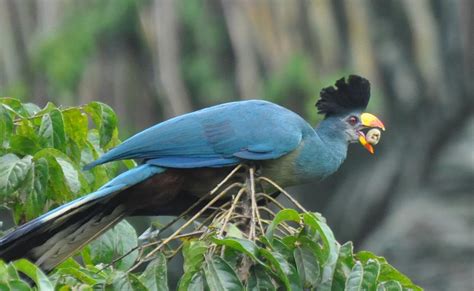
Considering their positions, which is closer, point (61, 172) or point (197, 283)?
point (197, 283)

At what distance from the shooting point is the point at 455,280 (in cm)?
901

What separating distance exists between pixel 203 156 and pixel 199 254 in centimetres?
80

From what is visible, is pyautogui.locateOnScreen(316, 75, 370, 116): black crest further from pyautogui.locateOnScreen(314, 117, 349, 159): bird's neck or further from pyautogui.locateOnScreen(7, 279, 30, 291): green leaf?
pyautogui.locateOnScreen(7, 279, 30, 291): green leaf

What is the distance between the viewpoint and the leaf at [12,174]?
289cm

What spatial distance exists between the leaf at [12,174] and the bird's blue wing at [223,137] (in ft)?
1.31

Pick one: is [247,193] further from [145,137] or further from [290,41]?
[290,41]

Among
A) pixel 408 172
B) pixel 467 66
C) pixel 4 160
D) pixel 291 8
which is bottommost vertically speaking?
pixel 408 172

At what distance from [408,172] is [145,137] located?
6.66 meters

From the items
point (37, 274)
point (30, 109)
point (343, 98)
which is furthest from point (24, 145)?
point (343, 98)

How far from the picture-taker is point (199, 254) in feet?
8.41

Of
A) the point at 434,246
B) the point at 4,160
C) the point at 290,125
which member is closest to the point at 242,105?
the point at 290,125

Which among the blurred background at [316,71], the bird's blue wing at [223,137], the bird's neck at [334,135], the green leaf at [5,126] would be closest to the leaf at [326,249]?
the bird's blue wing at [223,137]

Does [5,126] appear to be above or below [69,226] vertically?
above

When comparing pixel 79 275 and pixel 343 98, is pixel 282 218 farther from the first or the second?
pixel 343 98
